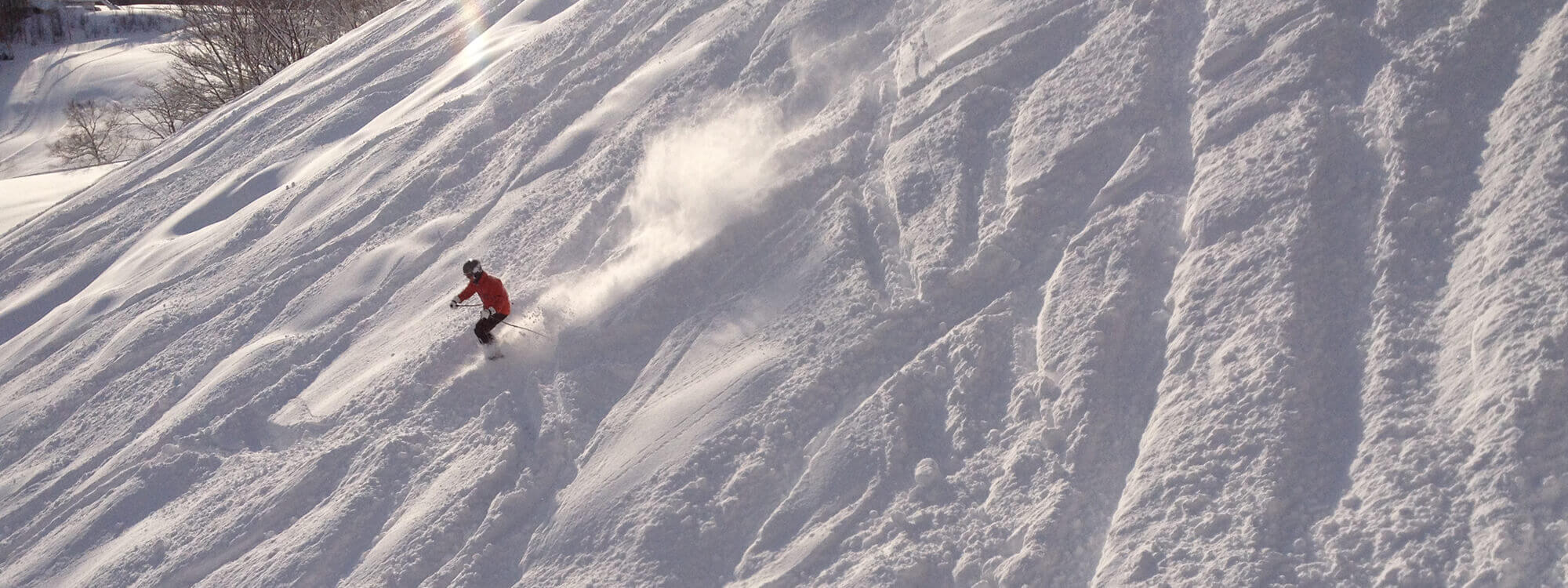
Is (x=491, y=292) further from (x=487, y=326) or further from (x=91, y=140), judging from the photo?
(x=91, y=140)

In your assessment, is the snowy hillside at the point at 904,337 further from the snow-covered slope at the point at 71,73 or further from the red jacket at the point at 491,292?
the snow-covered slope at the point at 71,73

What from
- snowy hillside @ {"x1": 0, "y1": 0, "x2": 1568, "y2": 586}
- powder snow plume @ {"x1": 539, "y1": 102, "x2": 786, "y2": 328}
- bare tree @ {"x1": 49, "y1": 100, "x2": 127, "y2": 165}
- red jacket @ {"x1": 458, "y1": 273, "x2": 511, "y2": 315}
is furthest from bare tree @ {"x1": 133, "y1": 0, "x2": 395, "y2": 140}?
red jacket @ {"x1": 458, "y1": 273, "x2": 511, "y2": 315}

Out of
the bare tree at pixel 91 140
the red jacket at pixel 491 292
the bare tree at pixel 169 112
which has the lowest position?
the bare tree at pixel 91 140

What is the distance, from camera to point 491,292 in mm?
7543

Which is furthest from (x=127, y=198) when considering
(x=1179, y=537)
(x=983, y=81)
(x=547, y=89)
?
(x=1179, y=537)

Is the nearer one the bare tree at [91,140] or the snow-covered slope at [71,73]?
the bare tree at [91,140]

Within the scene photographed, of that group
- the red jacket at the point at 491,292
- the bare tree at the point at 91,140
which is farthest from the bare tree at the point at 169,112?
the red jacket at the point at 491,292

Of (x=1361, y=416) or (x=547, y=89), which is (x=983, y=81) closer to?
(x=1361, y=416)

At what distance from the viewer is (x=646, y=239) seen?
8414 millimetres

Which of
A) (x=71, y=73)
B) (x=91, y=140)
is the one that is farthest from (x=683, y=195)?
(x=71, y=73)

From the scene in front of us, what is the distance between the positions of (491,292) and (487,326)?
241 millimetres

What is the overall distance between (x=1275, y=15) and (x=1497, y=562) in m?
4.26

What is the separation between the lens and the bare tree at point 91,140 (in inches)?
1156

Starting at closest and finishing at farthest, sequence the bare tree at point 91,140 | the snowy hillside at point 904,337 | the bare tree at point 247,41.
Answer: the snowy hillside at point 904,337 → the bare tree at point 247,41 → the bare tree at point 91,140
